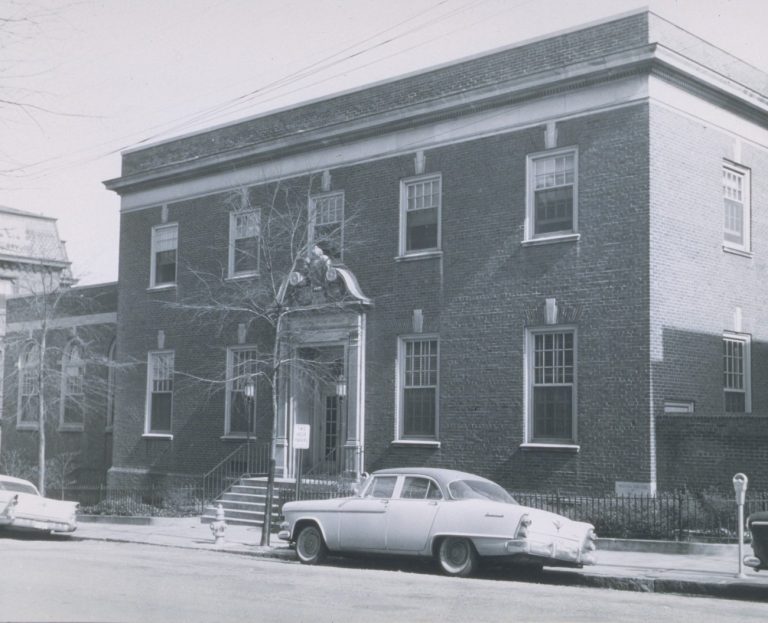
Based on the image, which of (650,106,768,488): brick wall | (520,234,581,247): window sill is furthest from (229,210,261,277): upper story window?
(650,106,768,488): brick wall

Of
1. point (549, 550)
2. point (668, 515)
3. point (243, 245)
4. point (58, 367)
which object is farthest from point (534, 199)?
point (58, 367)

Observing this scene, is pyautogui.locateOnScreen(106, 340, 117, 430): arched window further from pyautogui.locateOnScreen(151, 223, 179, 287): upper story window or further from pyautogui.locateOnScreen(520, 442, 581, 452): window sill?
pyautogui.locateOnScreen(520, 442, 581, 452): window sill

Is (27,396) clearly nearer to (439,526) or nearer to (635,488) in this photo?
(635,488)

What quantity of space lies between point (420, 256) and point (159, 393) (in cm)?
1045

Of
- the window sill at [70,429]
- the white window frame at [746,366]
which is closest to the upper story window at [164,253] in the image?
the window sill at [70,429]

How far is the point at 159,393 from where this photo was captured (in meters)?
30.8

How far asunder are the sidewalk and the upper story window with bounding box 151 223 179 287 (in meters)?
8.50

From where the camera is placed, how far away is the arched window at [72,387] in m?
35.3

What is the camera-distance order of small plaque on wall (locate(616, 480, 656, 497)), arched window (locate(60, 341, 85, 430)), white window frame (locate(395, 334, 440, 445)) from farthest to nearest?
arched window (locate(60, 341, 85, 430)) → white window frame (locate(395, 334, 440, 445)) → small plaque on wall (locate(616, 480, 656, 497))

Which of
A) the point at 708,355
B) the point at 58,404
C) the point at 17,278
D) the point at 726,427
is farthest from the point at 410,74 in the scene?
the point at 17,278

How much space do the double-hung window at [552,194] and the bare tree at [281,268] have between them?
15.9ft

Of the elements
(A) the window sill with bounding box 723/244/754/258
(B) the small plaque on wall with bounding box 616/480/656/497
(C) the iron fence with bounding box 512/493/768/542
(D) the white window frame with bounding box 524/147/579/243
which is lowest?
(C) the iron fence with bounding box 512/493/768/542

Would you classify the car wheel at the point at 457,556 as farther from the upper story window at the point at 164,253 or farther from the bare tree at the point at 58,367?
the bare tree at the point at 58,367

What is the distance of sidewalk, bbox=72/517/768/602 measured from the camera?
560 inches
